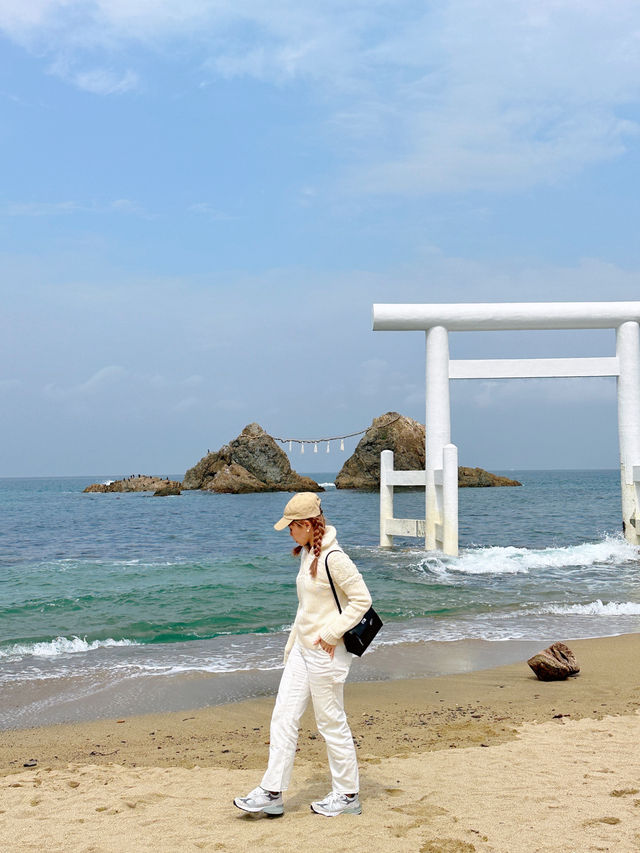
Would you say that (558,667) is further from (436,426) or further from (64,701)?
(436,426)

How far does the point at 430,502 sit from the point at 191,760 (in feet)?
40.2

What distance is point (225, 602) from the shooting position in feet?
42.1

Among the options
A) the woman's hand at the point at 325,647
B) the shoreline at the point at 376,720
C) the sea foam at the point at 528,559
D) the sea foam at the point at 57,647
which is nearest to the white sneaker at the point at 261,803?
the woman's hand at the point at 325,647

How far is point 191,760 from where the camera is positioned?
5.11m

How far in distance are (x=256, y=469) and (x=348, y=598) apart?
62.1 m

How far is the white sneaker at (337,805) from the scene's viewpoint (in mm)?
3895

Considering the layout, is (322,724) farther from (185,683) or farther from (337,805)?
(185,683)

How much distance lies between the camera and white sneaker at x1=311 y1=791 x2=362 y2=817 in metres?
3.89

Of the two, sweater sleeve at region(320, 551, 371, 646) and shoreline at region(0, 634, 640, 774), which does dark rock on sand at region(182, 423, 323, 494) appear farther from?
sweater sleeve at region(320, 551, 371, 646)

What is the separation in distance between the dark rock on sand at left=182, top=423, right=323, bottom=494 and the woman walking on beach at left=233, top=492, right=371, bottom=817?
5993 centimetres

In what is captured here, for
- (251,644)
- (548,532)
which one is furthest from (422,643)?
(548,532)

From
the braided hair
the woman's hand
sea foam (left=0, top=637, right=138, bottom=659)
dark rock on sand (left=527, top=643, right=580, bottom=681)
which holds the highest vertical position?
the braided hair

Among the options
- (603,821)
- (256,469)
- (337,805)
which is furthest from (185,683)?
(256,469)

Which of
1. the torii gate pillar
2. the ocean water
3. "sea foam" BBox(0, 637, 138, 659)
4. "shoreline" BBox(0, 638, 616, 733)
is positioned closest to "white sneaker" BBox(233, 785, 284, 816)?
"shoreline" BBox(0, 638, 616, 733)
